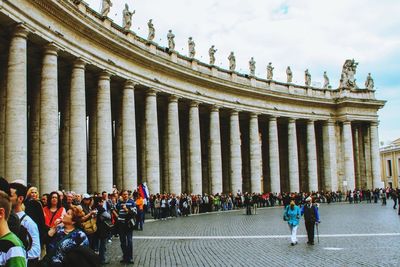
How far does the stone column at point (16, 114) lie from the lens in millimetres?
25531

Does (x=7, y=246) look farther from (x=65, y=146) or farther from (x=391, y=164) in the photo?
(x=391, y=164)

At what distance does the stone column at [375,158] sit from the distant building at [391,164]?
4802cm

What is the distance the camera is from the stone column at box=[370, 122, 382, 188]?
69.8 m

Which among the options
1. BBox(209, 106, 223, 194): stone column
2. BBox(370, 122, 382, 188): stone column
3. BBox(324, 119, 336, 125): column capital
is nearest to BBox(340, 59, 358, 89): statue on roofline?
BBox(324, 119, 336, 125): column capital

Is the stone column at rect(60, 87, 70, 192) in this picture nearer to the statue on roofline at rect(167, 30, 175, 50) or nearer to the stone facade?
the stone facade

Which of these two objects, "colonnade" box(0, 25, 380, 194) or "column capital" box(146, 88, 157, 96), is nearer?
"colonnade" box(0, 25, 380, 194)

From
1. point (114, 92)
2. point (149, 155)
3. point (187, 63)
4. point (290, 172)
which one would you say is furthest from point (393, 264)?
point (290, 172)

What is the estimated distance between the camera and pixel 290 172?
62.8m

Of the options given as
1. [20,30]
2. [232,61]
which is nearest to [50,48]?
[20,30]

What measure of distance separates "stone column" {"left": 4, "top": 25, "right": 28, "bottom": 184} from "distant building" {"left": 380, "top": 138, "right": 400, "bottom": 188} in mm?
103016

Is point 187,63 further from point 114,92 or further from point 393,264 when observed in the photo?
point 393,264

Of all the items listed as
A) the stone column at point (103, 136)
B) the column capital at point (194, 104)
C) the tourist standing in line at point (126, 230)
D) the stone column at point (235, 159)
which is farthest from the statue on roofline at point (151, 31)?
the tourist standing in line at point (126, 230)

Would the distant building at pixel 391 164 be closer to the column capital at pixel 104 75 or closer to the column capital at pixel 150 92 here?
the column capital at pixel 150 92

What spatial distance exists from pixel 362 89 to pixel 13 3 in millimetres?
55588
